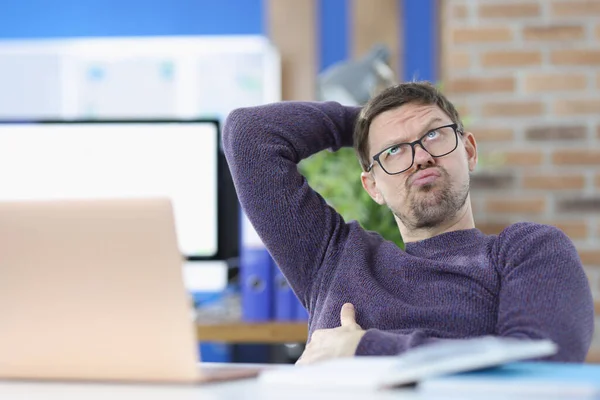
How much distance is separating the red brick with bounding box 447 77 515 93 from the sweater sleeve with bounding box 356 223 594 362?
1.91 m

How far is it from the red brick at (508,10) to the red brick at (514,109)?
12.9 inches

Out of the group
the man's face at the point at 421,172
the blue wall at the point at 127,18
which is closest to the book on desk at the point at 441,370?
the man's face at the point at 421,172

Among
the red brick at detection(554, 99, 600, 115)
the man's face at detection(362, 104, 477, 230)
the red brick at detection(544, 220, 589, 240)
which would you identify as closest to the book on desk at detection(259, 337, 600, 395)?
the man's face at detection(362, 104, 477, 230)

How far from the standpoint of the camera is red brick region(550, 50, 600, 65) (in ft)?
11.0

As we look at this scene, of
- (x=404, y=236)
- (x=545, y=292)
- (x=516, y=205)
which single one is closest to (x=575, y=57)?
(x=516, y=205)

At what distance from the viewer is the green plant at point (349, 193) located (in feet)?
9.07

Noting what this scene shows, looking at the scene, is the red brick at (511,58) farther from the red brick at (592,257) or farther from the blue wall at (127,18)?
the blue wall at (127,18)

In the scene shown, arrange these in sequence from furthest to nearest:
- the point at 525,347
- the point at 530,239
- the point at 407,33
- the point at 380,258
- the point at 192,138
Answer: the point at 407,33
the point at 192,138
the point at 380,258
the point at 530,239
the point at 525,347

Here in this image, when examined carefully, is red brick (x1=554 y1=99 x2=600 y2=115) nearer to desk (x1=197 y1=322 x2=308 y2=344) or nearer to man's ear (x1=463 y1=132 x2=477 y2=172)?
desk (x1=197 y1=322 x2=308 y2=344)

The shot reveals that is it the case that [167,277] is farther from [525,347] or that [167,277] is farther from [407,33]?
[407,33]

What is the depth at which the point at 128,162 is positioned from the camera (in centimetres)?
264

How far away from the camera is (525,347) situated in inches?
35.3

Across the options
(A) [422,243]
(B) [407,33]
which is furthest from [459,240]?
(B) [407,33]

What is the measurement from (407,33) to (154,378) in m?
2.99
